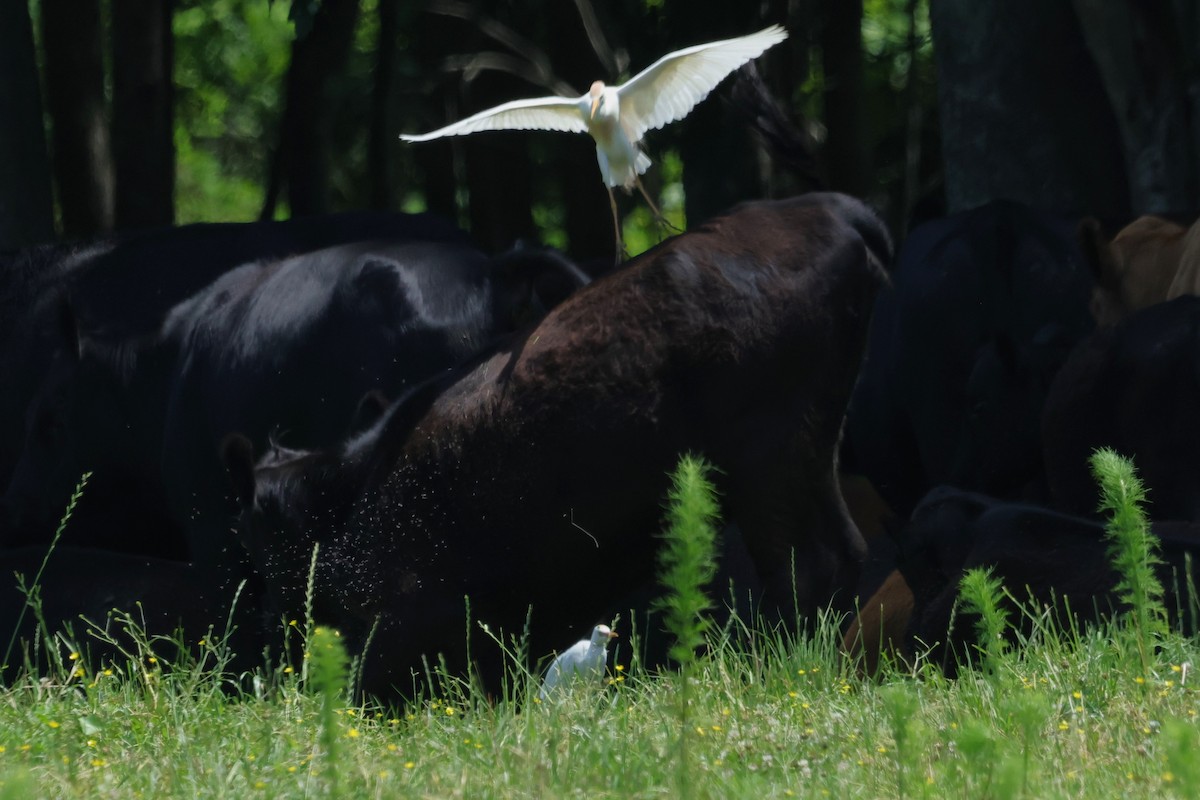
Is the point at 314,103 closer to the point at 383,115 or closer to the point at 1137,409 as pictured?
the point at 383,115

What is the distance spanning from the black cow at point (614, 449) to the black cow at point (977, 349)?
2365 mm

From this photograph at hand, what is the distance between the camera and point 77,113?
12414 millimetres

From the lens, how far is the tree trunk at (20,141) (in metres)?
10.4

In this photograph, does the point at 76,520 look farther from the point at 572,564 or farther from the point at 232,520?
the point at 572,564

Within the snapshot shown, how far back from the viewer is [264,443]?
7352 mm

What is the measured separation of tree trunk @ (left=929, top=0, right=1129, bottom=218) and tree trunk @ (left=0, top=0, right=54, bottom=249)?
5070mm

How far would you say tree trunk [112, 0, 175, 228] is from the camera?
38.5 feet

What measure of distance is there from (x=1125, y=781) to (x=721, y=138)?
868 centimetres

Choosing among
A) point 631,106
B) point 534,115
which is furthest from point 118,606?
point 631,106

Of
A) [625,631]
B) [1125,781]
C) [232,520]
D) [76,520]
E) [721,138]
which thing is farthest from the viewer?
[721,138]

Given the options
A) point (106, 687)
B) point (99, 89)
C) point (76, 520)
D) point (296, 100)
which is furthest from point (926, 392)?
point (99, 89)

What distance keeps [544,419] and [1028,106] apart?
5165 mm

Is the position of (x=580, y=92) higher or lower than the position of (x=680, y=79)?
lower

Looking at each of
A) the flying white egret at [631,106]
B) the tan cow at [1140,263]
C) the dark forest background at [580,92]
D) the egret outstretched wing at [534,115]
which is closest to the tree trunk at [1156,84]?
the dark forest background at [580,92]
